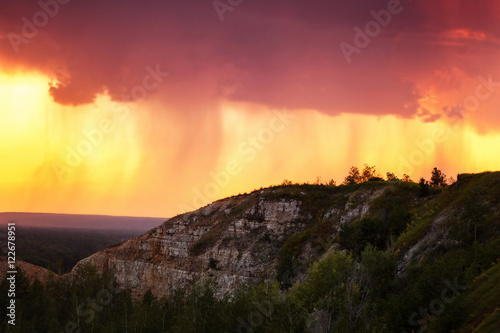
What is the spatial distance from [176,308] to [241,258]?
19.5 meters

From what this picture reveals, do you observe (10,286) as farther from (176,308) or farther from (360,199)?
(360,199)

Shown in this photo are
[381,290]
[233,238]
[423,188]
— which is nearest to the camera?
[381,290]

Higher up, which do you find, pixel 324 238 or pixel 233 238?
pixel 233 238

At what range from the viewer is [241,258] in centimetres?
8619

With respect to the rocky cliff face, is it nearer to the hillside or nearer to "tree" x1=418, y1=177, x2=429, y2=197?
the hillside

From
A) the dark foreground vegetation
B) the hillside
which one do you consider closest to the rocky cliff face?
the hillside

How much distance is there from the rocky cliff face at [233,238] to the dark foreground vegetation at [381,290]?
16.2 ft

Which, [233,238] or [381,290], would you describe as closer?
[381,290]

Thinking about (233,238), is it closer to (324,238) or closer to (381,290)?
(324,238)

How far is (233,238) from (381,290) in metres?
49.4

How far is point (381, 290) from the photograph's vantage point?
45125mm

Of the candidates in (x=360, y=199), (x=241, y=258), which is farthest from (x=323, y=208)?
(x=241, y=258)

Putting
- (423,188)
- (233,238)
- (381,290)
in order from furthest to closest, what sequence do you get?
(233,238) < (423,188) < (381,290)

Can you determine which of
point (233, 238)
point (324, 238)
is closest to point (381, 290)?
point (324, 238)
